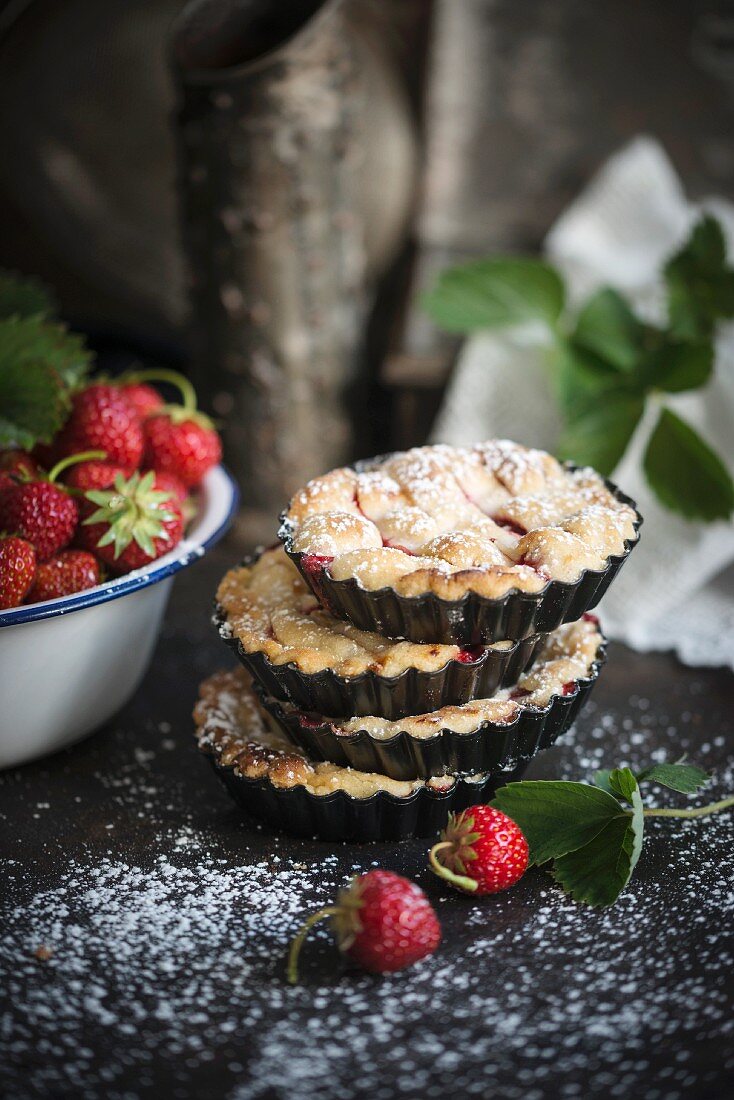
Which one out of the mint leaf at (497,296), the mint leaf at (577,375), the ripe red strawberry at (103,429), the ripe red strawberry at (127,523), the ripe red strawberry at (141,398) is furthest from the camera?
the mint leaf at (497,296)

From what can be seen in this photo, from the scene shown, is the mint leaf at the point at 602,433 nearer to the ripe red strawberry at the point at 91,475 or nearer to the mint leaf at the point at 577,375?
the mint leaf at the point at 577,375

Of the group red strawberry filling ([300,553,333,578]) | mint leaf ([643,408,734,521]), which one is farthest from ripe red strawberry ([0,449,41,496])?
mint leaf ([643,408,734,521])

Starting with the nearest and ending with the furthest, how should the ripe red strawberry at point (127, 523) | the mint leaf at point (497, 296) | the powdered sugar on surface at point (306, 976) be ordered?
1. the powdered sugar on surface at point (306, 976)
2. the ripe red strawberry at point (127, 523)
3. the mint leaf at point (497, 296)

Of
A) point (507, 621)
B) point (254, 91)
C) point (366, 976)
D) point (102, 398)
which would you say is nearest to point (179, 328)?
point (254, 91)

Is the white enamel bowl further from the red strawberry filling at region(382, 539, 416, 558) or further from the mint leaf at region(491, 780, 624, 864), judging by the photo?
the mint leaf at region(491, 780, 624, 864)

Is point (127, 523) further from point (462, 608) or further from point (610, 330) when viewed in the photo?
point (610, 330)

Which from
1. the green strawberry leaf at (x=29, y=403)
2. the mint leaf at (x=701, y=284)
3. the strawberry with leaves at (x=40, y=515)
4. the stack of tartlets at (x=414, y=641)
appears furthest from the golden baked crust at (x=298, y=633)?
the mint leaf at (x=701, y=284)

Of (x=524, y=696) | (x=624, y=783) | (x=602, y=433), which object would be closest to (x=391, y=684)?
(x=524, y=696)
